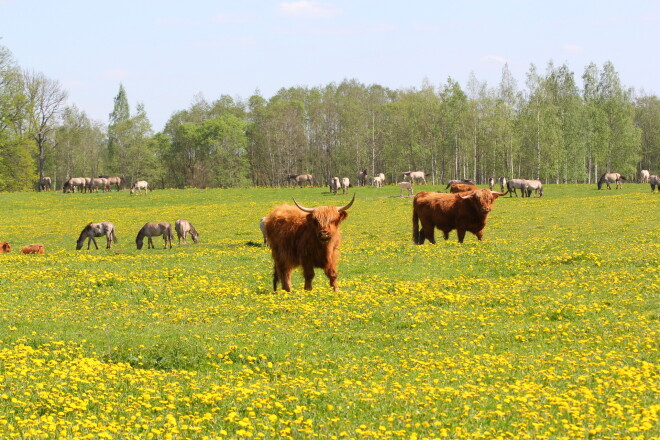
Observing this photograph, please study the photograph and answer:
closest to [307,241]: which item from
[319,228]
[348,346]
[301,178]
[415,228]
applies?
[319,228]

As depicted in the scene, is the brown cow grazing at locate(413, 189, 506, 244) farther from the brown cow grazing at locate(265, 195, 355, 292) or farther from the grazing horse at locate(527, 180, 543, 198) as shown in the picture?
the grazing horse at locate(527, 180, 543, 198)

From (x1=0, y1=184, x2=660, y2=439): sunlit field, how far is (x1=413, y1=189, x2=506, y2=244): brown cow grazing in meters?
2.36

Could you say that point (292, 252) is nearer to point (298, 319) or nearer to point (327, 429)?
point (298, 319)

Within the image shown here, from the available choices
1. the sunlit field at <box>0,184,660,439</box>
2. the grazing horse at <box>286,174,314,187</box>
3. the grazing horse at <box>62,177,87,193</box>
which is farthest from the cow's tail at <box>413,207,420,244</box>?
the grazing horse at <box>62,177,87,193</box>

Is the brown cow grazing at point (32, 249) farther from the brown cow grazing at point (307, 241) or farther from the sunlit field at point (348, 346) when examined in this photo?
the brown cow grazing at point (307, 241)

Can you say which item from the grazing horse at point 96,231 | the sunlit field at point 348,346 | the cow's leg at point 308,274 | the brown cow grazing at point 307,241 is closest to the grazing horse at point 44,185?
the grazing horse at point 96,231

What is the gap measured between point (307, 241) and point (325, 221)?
71 cm

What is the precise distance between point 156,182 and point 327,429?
364ft

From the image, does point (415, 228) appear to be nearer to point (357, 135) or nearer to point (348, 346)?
point (348, 346)

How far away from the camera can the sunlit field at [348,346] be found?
7.19m

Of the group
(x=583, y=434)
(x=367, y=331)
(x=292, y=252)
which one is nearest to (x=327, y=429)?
(x=583, y=434)

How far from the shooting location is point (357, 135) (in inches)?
3952

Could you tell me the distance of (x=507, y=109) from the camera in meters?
89.8

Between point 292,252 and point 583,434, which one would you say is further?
point 292,252
